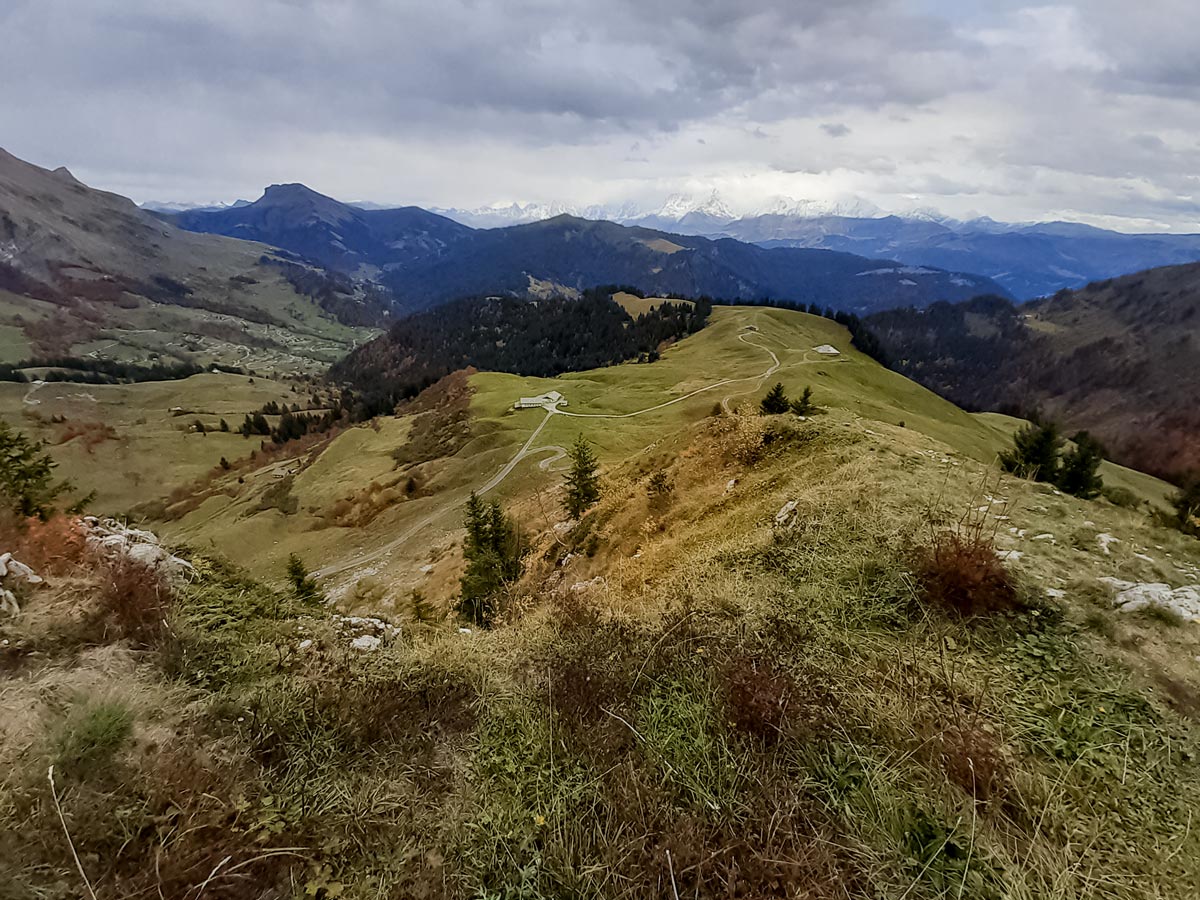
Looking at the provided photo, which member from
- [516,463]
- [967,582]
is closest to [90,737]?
[967,582]

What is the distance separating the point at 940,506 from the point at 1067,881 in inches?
334

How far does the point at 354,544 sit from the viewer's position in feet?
184

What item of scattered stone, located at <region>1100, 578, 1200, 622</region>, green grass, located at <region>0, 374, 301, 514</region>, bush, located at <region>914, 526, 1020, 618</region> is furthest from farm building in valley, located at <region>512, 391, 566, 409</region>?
green grass, located at <region>0, 374, 301, 514</region>

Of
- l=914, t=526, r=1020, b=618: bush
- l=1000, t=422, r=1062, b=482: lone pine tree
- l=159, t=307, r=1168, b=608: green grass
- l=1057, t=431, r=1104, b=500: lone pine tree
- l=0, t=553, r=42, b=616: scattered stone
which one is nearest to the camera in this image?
l=0, t=553, r=42, b=616: scattered stone

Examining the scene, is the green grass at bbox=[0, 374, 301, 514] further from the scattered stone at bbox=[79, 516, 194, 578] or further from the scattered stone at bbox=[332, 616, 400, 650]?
the scattered stone at bbox=[332, 616, 400, 650]

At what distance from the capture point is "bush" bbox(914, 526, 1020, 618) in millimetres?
7711

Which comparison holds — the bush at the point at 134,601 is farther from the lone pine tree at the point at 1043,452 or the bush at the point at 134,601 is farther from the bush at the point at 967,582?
the lone pine tree at the point at 1043,452

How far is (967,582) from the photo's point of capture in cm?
782

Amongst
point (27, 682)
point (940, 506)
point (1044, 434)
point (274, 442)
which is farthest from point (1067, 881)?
point (274, 442)

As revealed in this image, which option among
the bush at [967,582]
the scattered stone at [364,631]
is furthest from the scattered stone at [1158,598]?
the scattered stone at [364,631]

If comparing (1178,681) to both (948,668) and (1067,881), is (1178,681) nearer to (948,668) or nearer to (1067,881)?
(948,668)

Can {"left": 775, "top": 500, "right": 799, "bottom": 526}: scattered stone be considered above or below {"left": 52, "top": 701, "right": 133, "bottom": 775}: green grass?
below

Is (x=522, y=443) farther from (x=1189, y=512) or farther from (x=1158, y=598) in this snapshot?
Answer: (x=1158, y=598)

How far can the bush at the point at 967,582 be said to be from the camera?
7711 mm
